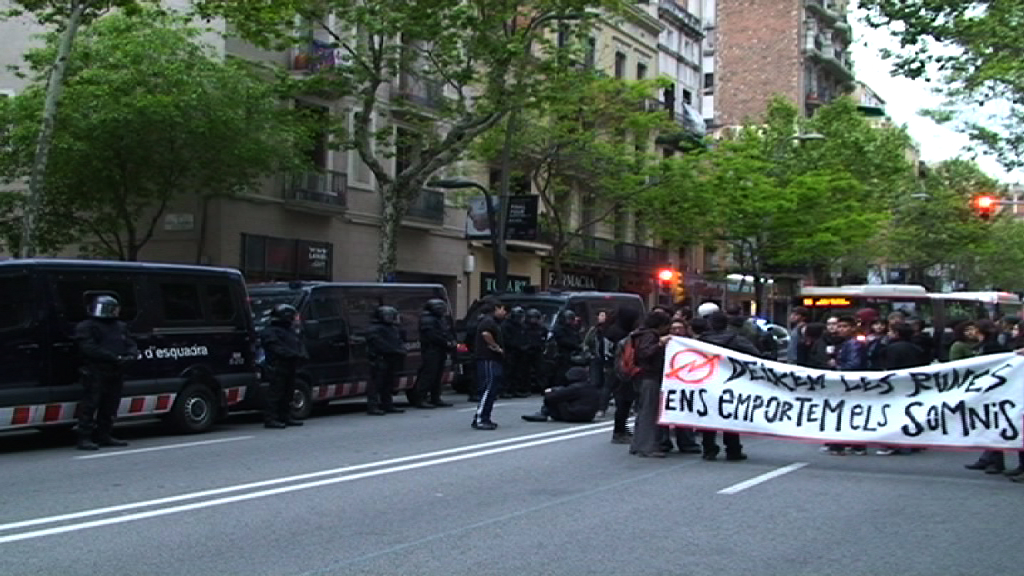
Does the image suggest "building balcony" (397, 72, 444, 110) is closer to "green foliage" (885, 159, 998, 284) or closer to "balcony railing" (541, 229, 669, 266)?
"balcony railing" (541, 229, 669, 266)

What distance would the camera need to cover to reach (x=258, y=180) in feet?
87.4

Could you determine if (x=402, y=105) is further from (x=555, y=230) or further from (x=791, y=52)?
(x=791, y=52)

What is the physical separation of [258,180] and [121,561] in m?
20.2

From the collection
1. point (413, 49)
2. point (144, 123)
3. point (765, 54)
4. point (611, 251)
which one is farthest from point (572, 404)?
point (765, 54)

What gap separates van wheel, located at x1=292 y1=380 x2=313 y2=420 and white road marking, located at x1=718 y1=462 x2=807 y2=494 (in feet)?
24.5

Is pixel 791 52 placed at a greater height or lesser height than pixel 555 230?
greater

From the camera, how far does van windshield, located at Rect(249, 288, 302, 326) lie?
666 inches

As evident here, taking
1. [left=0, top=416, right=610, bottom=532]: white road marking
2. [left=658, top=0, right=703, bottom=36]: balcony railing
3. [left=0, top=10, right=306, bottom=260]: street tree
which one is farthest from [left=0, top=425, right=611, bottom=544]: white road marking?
[left=658, top=0, right=703, bottom=36]: balcony railing

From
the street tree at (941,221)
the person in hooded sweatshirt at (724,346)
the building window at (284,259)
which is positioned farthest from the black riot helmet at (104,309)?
the street tree at (941,221)

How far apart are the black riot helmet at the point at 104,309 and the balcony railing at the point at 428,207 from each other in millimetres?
20445

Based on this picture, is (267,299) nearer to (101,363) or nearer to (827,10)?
(101,363)

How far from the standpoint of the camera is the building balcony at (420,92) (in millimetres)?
32625

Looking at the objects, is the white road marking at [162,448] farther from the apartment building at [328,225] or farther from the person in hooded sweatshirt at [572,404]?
the apartment building at [328,225]

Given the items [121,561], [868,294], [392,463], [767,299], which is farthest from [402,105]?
[767,299]
